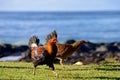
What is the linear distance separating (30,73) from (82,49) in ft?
98.0

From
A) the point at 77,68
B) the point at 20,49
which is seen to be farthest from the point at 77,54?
the point at 77,68

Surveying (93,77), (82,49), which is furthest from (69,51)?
(82,49)

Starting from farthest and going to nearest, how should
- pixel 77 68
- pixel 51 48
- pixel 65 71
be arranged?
1. pixel 77 68
2. pixel 65 71
3. pixel 51 48

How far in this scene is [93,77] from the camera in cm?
2145

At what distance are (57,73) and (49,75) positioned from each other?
353 mm

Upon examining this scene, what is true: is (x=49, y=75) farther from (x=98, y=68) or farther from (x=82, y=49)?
(x=82, y=49)

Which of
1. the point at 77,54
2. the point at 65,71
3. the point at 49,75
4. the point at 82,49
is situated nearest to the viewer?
the point at 49,75

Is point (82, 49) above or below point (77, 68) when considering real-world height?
below

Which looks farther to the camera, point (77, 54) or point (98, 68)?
point (77, 54)

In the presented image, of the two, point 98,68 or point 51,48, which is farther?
point 98,68

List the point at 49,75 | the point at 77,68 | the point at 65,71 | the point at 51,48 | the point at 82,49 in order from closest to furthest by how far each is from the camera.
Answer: the point at 51,48
the point at 49,75
the point at 65,71
the point at 77,68
the point at 82,49

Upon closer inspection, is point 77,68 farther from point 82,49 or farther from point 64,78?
point 82,49

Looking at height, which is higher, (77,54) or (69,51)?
(69,51)

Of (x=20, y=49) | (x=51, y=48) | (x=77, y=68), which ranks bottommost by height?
(x=20, y=49)
